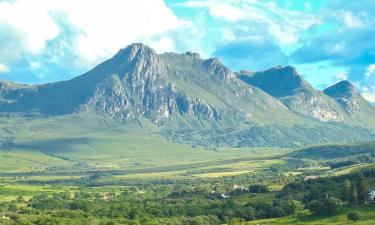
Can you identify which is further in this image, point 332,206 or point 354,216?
point 332,206

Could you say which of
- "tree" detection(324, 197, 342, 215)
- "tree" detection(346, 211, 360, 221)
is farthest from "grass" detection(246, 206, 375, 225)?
"tree" detection(324, 197, 342, 215)

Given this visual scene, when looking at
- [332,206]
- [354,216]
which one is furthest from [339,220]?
[332,206]

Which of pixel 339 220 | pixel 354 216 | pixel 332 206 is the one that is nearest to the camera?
pixel 354 216

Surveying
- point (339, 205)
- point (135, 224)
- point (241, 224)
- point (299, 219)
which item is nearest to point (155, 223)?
point (135, 224)

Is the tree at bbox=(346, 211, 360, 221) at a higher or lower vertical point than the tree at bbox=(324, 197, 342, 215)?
lower

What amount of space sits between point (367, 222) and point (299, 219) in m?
28.9

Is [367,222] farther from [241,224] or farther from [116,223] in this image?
[116,223]

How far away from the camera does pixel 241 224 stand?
19138 centimetres

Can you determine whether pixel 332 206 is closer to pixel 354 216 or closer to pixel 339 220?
pixel 339 220

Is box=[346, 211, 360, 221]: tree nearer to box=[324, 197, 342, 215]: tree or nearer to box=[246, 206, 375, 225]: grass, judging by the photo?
box=[246, 206, 375, 225]: grass

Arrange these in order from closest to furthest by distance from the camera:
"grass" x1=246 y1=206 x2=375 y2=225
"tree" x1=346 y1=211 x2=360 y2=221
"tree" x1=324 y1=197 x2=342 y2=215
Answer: "grass" x1=246 y1=206 x2=375 y2=225 < "tree" x1=346 y1=211 x2=360 y2=221 < "tree" x1=324 y1=197 x2=342 y2=215

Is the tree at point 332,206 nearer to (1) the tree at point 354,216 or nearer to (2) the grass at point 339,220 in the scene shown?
(2) the grass at point 339,220

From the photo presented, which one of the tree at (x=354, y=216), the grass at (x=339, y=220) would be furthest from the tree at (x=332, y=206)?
the tree at (x=354, y=216)

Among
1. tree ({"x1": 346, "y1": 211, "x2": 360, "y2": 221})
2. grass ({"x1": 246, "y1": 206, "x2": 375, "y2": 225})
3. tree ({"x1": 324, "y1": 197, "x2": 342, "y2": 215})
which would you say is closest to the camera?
grass ({"x1": 246, "y1": 206, "x2": 375, "y2": 225})
